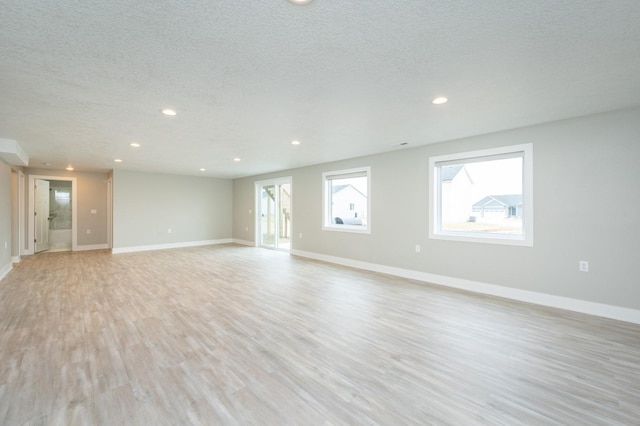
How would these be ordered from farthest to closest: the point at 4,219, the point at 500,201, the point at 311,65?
the point at 4,219 → the point at 500,201 → the point at 311,65

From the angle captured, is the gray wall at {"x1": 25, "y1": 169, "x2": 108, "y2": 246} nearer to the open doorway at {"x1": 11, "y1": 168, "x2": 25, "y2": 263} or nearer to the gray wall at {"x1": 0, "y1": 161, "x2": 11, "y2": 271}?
the open doorway at {"x1": 11, "y1": 168, "x2": 25, "y2": 263}

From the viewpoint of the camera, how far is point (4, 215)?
17.6 feet

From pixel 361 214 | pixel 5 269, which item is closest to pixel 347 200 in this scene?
pixel 361 214

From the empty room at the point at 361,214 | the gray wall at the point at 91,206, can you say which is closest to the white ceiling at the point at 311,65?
the empty room at the point at 361,214

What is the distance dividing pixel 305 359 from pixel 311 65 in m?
2.40

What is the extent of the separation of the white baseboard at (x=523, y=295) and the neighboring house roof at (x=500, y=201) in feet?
3.94

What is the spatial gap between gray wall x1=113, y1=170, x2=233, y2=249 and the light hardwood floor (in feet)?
12.8

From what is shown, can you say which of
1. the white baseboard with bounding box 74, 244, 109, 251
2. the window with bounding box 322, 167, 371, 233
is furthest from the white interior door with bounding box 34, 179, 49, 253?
the window with bounding box 322, 167, 371, 233

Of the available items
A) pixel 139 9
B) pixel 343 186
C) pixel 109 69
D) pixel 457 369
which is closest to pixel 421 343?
A: pixel 457 369

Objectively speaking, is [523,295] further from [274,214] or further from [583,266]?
[274,214]

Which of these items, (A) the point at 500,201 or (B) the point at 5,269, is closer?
(A) the point at 500,201

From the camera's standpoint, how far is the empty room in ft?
5.61

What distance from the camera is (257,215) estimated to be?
895 cm

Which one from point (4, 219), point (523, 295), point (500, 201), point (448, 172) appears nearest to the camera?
point (523, 295)
